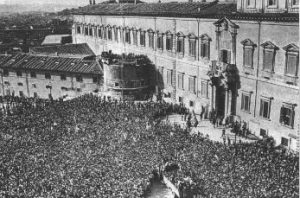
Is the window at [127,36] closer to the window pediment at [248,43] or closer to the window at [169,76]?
the window at [169,76]

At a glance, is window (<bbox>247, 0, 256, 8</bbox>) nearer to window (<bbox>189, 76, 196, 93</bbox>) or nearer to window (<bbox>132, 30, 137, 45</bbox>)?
window (<bbox>189, 76, 196, 93</bbox>)

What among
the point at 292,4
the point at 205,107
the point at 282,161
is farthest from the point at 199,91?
the point at 282,161

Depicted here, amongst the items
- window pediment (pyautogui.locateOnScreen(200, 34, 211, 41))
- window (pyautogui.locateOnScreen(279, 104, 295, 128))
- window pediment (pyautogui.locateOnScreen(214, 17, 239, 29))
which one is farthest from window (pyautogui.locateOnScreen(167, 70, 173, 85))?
window (pyautogui.locateOnScreen(279, 104, 295, 128))

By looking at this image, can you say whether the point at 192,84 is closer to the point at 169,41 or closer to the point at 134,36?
the point at 169,41

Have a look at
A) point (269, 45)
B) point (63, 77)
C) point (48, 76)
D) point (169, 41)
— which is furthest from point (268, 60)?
point (48, 76)

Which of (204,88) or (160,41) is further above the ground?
(160,41)

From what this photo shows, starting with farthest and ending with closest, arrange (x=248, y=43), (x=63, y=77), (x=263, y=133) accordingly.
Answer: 1. (x=63, y=77)
2. (x=248, y=43)
3. (x=263, y=133)

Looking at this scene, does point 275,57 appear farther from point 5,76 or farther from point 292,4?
point 5,76
